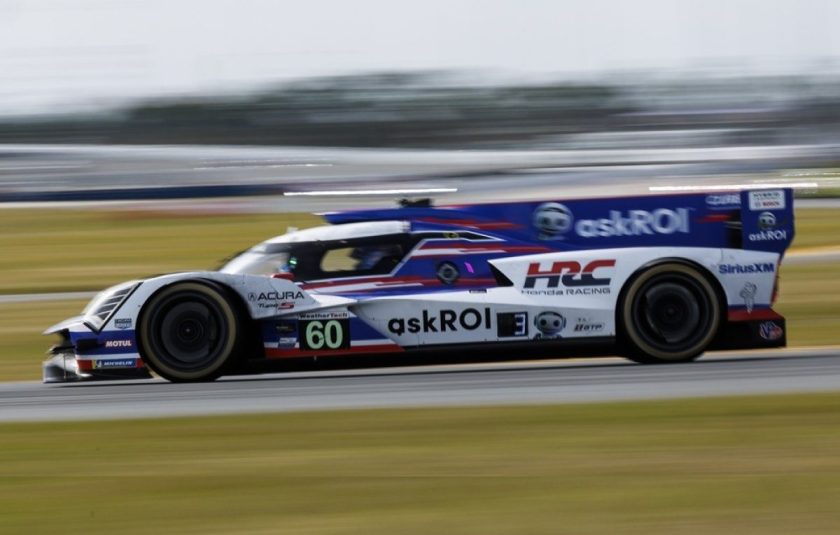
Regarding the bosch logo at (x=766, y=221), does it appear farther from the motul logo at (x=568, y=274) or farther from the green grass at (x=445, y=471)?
the green grass at (x=445, y=471)

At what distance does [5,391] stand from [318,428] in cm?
366

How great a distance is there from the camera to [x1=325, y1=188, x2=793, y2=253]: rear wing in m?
10.1

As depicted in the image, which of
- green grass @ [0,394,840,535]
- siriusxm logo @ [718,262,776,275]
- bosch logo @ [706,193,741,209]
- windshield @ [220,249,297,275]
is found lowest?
green grass @ [0,394,840,535]

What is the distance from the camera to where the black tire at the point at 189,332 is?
9.59m

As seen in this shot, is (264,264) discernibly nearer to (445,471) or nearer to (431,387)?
(431,387)

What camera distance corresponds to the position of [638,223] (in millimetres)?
10156

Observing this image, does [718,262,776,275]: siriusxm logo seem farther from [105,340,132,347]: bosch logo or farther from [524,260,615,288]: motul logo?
[105,340,132,347]: bosch logo

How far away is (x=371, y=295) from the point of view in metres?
9.73

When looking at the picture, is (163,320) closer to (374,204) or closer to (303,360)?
(303,360)

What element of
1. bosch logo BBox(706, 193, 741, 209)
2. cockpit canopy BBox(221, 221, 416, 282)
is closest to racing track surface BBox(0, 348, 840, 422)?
cockpit canopy BBox(221, 221, 416, 282)

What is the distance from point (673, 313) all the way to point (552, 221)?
4.00 ft

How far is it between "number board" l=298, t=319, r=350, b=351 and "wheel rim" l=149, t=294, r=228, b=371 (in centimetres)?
60

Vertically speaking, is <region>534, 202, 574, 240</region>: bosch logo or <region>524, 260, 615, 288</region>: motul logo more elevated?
<region>534, 202, 574, 240</region>: bosch logo

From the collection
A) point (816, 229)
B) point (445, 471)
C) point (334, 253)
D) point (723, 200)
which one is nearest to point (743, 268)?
point (723, 200)
